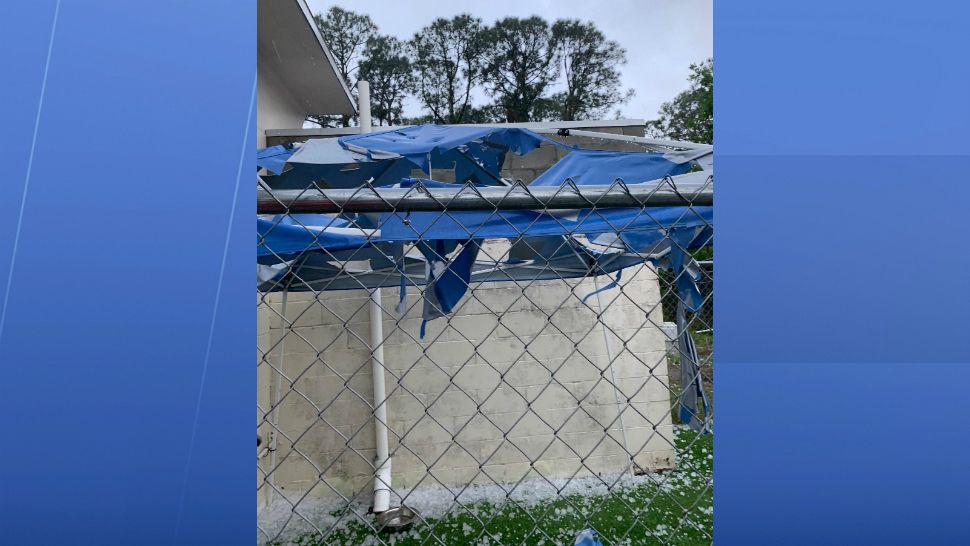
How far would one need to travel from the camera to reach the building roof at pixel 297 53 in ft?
15.0

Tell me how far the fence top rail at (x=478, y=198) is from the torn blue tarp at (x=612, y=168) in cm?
174

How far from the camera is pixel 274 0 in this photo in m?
4.37

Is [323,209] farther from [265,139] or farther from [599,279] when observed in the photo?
[265,139]

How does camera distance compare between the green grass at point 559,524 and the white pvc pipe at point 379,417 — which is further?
the white pvc pipe at point 379,417

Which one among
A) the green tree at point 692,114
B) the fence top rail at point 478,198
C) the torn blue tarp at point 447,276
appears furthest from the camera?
the green tree at point 692,114

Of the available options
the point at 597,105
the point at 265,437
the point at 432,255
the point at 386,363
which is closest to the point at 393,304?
the point at 386,363

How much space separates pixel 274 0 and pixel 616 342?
389cm

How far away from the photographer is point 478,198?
1.04 meters

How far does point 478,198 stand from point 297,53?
5.09 m

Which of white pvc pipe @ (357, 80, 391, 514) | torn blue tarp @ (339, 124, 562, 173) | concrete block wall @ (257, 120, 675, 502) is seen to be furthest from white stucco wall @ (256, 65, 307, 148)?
white pvc pipe @ (357, 80, 391, 514)

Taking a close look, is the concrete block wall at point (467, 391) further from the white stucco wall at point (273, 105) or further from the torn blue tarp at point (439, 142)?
the white stucco wall at point (273, 105)

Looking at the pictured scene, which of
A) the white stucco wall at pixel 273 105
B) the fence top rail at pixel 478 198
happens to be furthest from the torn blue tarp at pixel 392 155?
the fence top rail at pixel 478 198

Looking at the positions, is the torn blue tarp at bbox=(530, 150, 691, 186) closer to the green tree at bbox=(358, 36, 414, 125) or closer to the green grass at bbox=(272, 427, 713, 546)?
the green grass at bbox=(272, 427, 713, 546)

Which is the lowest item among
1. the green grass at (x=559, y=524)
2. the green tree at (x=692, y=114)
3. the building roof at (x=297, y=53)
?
the green grass at (x=559, y=524)
